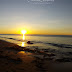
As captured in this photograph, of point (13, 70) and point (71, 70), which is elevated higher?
point (13, 70)

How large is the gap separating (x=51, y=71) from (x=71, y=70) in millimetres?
1982

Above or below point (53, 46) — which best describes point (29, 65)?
above

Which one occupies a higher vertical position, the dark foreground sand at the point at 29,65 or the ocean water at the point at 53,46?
the dark foreground sand at the point at 29,65

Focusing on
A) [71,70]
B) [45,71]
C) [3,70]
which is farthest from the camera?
[71,70]

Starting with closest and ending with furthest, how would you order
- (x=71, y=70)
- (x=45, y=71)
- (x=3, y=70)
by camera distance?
(x=3, y=70) < (x=45, y=71) < (x=71, y=70)

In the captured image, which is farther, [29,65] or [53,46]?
[53,46]

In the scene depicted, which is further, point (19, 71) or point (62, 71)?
point (62, 71)

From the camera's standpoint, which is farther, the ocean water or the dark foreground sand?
the ocean water

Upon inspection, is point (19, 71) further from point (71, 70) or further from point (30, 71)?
point (71, 70)

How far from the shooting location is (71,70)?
7.92m

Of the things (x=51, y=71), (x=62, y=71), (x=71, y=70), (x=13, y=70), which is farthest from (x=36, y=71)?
(x=71, y=70)

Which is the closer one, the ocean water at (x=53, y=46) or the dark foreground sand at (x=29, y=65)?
the dark foreground sand at (x=29, y=65)

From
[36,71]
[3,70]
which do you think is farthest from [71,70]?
[3,70]

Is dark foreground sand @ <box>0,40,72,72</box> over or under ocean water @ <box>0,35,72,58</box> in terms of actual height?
over
